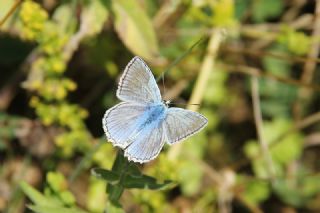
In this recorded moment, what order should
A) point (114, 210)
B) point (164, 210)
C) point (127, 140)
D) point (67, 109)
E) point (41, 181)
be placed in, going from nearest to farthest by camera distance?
point (127, 140) < point (114, 210) < point (67, 109) < point (164, 210) < point (41, 181)

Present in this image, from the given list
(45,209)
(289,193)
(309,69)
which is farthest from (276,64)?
(45,209)

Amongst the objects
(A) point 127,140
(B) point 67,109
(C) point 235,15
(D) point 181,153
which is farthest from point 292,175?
(A) point 127,140

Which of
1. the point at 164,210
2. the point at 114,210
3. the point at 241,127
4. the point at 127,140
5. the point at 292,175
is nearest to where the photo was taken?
the point at 127,140

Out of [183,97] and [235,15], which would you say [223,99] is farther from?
[235,15]

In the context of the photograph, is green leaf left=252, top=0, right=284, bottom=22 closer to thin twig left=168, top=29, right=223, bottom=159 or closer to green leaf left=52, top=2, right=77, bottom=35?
thin twig left=168, top=29, right=223, bottom=159

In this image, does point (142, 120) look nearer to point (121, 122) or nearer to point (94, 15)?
point (121, 122)

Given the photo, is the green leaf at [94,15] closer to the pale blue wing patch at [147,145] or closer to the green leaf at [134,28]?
the green leaf at [134,28]
